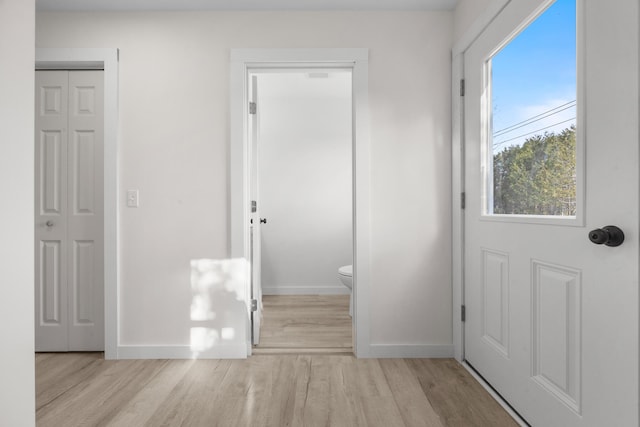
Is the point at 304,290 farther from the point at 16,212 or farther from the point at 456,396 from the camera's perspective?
the point at 16,212

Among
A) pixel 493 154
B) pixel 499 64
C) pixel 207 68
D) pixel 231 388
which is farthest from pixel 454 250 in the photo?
pixel 207 68

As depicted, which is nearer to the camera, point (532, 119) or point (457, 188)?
point (532, 119)

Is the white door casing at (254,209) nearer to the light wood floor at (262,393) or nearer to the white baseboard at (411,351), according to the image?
the light wood floor at (262,393)

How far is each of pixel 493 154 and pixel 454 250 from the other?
2.18 ft

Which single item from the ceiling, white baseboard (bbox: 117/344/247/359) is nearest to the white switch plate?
white baseboard (bbox: 117/344/247/359)

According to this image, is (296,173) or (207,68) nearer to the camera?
(207,68)

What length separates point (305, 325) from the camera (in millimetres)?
3117

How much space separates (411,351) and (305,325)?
0.98 metres

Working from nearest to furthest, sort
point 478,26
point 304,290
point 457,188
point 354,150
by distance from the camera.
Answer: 1. point 478,26
2. point 457,188
3. point 354,150
4. point 304,290

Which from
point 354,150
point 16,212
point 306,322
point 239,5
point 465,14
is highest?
point 239,5

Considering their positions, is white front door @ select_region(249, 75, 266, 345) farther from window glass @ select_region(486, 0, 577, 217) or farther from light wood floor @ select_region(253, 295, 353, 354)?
window glass @ select_region(486, 0, 577, 217)

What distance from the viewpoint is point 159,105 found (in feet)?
7.91

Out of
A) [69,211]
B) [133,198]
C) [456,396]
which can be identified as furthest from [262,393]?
[69,211]

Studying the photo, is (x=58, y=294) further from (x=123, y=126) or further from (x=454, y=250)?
(x=454, y=250)
